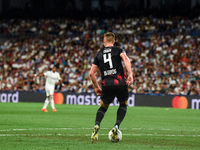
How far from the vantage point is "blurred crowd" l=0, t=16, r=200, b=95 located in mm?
27672

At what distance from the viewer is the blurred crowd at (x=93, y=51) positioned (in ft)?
90.8

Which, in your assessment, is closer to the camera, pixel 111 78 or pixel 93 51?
pixel 111 78

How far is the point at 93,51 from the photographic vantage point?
32125mm

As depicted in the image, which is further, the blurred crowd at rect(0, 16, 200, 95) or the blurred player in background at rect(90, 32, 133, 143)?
the blurred crowd at rect(0, 16, 200, 95)

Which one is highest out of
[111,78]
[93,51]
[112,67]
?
[93,51]

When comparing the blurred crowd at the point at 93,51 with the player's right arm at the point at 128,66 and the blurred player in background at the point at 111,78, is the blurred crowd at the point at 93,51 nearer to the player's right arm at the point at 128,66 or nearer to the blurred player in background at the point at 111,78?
the blurred player in background at the point at 111,78

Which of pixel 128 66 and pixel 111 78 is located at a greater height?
pixel 128 66

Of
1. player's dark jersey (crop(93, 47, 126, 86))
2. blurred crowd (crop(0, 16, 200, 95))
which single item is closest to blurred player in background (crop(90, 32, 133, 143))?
player's dark jersey (crop(93, 47, 126, 86))

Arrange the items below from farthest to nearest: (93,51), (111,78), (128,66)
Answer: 1. (93,51)
2. (111,78)
3. (128,66)

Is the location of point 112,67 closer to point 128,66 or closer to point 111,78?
point 111,78

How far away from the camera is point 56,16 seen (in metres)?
38.3

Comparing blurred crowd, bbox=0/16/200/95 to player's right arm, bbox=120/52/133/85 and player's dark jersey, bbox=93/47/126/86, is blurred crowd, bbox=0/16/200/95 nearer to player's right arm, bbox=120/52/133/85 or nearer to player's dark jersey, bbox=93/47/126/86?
player's dark jersey, bbox=93/47/126/86

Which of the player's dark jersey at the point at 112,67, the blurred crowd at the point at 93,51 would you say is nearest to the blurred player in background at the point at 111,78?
the player's dark jersey at the point at 112,67

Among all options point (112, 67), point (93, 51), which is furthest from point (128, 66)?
point (93, 51)
